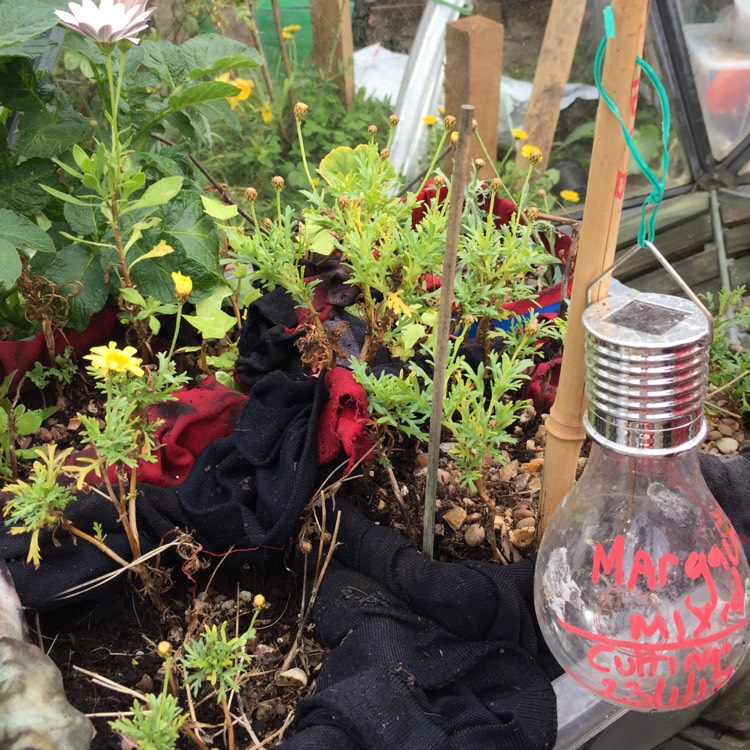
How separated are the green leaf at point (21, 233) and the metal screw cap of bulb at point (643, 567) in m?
0.77

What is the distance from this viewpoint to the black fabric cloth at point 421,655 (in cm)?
84

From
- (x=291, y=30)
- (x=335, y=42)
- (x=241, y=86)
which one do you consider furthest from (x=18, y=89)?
(x=291, y=30)

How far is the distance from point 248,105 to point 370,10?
53cm

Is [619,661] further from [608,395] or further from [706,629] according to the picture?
[608,395]

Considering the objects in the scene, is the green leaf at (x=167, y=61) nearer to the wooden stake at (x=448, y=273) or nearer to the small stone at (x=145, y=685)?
the wooden stake at (x=448, y=273)

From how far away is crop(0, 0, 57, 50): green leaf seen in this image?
1.11 meters

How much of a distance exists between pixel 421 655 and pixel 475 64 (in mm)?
1643

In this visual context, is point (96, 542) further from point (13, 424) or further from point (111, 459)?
point (13, 424)

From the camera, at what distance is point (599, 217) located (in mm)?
788

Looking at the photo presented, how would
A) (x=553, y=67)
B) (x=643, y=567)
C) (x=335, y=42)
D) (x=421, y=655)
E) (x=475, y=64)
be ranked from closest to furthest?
(x=643, y=567)
(x=421, y=655)
(x=475, y=64)
(x=553, y=67)
(x=335, y=42)

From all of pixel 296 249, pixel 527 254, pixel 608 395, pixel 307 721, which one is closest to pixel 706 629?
pixel 608 395

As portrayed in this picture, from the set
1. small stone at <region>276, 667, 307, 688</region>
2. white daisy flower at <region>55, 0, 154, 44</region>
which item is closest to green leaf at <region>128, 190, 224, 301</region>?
white daisy flower at <region>55, 0, 154, 44</region>

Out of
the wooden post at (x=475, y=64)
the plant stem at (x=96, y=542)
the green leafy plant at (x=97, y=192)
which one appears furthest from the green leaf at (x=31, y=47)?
the wooden post at (x=475, y=64)

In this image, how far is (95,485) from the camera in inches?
41.8
